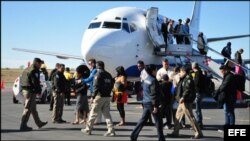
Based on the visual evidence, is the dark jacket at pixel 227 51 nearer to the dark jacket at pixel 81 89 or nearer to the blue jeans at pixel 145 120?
the dark jacket at pixel 81 89

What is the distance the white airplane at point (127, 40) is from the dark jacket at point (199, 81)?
7.06m

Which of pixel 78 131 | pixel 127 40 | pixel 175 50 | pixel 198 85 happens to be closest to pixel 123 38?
pixel 127 40

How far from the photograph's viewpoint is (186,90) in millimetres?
10430

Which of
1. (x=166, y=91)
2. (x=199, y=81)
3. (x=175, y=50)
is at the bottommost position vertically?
(x=166, y=91)

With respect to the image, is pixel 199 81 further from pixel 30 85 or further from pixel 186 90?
pixel 30 85

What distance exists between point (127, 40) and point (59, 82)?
703cm

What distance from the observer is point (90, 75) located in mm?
11961

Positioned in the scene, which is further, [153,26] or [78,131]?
[153,26]

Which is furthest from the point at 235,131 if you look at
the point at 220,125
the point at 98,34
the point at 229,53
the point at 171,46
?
the point at 229,53

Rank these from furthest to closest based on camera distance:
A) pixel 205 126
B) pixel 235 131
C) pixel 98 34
→ pixel 98 34
pixel 205 126
pixel 235 131

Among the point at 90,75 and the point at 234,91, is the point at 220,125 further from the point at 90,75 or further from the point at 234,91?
the point at 90,75

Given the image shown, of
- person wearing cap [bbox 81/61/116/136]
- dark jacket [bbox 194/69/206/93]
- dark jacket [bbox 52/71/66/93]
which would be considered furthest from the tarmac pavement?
dark jacket [bbox 194/69/206/93]

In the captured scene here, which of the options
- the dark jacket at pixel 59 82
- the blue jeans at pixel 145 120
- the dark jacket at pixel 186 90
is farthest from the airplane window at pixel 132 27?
the blue jeans at pixel 145 120

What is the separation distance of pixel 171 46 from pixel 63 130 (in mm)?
12303
